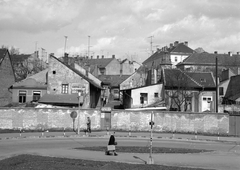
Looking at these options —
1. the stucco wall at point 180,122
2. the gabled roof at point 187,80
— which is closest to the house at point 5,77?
the stucco wall at point 180,122

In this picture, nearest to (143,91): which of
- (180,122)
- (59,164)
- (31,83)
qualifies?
(180,122)

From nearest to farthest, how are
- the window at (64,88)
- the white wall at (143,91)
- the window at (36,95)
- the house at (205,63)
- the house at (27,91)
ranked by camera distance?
the window at (64,88) → the window at (36,95) → the house at (27,91) → the white wall at (143,91) → the house at (205,63)

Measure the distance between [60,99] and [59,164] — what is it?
28534mm

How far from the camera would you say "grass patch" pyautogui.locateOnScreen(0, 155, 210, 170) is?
15.4m

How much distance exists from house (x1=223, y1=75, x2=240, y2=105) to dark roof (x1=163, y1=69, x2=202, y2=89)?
10.5 m

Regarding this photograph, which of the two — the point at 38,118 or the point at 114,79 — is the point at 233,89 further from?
the point at 38,118

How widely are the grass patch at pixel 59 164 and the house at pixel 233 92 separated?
43279 mm

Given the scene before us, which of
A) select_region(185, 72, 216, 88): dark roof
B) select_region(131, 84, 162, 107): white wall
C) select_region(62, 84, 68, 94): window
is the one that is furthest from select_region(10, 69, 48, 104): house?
select_region(185, 72, 216, 88): dark roof

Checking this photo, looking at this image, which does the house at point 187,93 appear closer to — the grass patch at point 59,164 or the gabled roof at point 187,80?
the gabled roof at point 187,80

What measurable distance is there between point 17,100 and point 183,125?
926 inches

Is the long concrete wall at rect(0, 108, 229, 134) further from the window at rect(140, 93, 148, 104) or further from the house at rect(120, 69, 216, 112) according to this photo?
the window at rect(140, 93, 148, 104)

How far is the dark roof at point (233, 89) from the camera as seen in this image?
197ft

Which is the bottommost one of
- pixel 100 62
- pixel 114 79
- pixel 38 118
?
pixel 38 118

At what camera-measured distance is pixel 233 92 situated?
62.5 metres
